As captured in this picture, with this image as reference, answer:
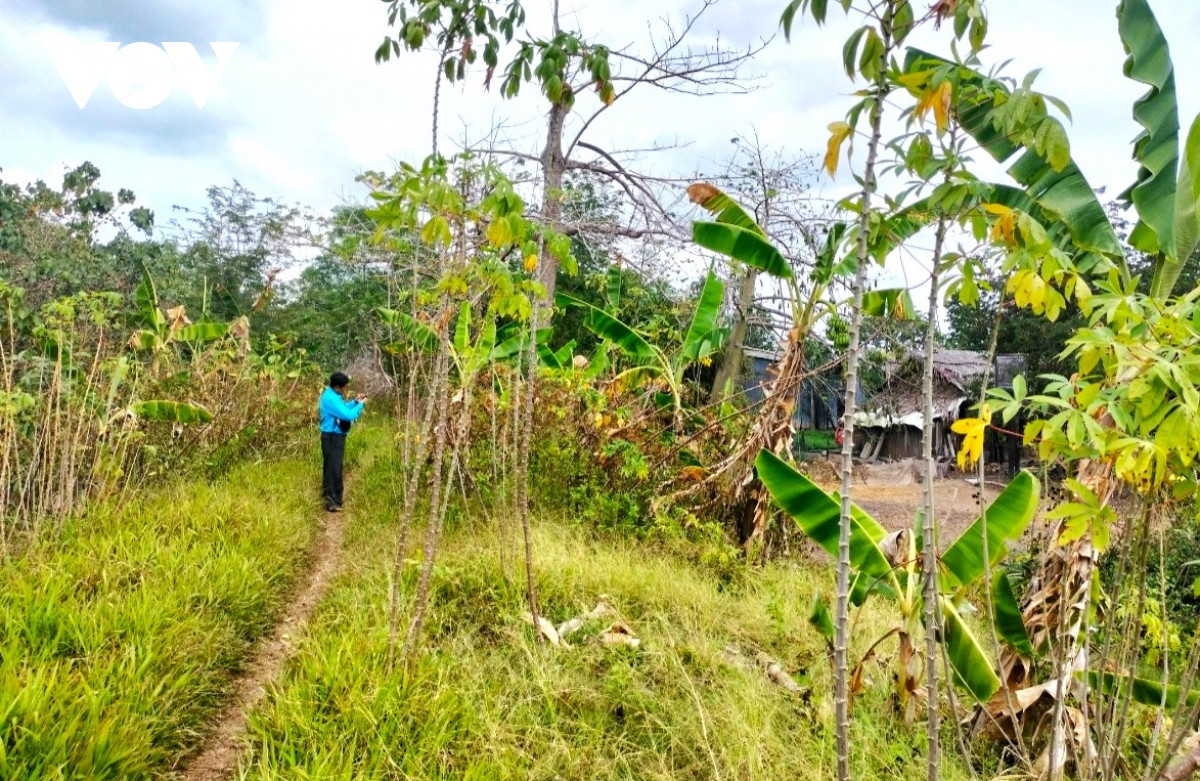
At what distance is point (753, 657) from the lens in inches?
154

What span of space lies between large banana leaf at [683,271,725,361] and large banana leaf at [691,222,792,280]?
1.32 meters

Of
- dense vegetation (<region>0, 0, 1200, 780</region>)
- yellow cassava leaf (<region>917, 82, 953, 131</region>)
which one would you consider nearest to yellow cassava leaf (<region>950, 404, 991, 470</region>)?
dense vegetation (<region>0, 0, 1200, 780</region>)

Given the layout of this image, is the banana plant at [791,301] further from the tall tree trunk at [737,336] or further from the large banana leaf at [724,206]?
the tall tree trunk at [737,336]

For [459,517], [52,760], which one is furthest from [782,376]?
[52,760]

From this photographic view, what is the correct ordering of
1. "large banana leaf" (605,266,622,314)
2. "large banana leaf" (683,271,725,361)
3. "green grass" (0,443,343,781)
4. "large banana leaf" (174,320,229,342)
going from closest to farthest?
"green grass" (0,443,343,781) < "large banana leaf" (683,271,725,361) < "large banana leaf" (174,320,229,342) < "large banana leaf" (605,266,622,314)

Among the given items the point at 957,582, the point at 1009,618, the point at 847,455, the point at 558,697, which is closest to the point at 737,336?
the point at 957,582

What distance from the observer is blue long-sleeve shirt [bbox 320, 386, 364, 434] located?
7.37 metres

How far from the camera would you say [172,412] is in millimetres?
6246

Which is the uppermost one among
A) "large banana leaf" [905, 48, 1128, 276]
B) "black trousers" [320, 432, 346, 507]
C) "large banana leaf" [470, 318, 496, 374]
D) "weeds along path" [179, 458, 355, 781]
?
"large banana leaf" [905, 48, 1128, 276]

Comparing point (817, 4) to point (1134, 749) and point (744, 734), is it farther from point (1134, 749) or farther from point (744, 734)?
point (1134, 749)

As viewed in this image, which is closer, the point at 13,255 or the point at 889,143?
the point at 889,143

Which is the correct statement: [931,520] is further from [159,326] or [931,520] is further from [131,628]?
[159,326]

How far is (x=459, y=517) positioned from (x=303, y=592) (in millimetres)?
1524

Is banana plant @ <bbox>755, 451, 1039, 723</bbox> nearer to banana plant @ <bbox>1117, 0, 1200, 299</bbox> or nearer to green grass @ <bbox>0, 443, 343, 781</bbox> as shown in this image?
banana plant @ <bbox>1117, 0, 1200, 299</bbox>
